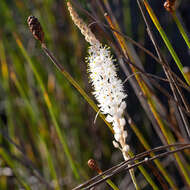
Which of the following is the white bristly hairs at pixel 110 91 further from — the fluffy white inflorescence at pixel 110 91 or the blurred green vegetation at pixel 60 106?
the blurred green vegetation at pixel 60 106

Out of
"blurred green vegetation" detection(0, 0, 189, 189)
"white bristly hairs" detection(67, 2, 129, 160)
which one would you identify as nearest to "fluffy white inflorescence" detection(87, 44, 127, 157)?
"white bristly hairs" detection(67, 2, 129, 160)

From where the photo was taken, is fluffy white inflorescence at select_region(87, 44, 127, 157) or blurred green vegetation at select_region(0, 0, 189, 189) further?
blurred green vegetation at select_region(0, 0, 189, 189)

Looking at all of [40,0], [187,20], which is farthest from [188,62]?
[40,0]

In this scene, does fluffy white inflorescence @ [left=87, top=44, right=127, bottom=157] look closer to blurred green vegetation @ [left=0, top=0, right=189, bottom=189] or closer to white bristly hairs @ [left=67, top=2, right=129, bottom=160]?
white bristly hairs @ [left=67, top=2, right=129, bottom=160]

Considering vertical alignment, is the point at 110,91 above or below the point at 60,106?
below

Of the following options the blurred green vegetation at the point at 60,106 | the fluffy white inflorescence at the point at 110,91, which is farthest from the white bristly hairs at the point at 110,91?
the blurred green vegetation at the point at 60,106

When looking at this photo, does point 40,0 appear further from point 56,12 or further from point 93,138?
point 93,138

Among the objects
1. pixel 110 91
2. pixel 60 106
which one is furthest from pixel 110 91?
pixel 60 106

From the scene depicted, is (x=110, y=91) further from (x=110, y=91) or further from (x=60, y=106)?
(x=60, y=106)

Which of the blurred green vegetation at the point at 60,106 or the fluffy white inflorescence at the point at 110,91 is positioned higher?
the blurred green vegetation at the point at 60,106

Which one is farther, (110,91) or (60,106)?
(60,106)

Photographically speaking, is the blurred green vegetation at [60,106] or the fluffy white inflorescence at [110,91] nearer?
the fluffy white inflorescence at [110,91]
